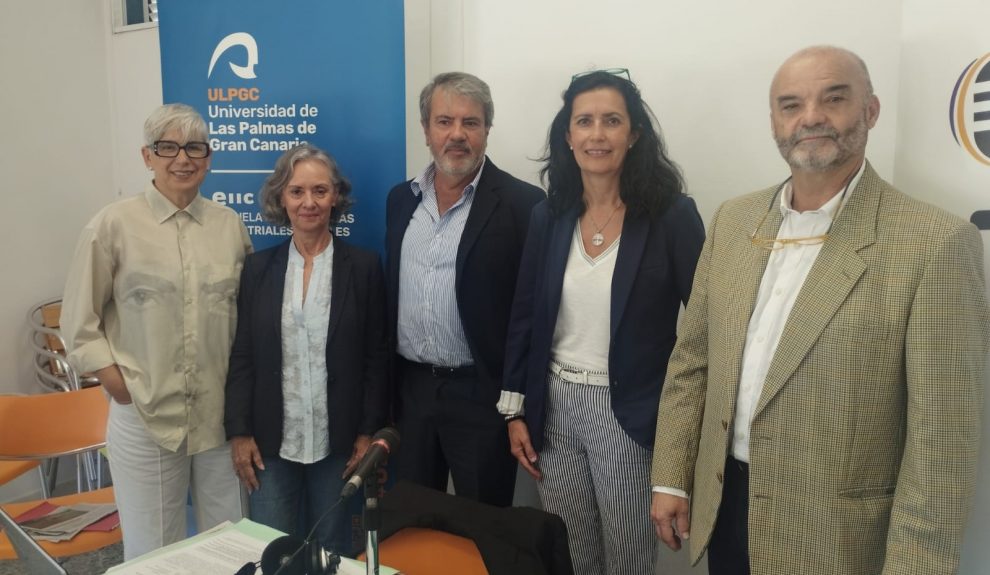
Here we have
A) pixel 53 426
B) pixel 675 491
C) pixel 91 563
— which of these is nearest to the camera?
pixel 675 491

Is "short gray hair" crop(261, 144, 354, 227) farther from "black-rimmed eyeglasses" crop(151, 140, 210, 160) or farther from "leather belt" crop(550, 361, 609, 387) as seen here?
"leather belt" crop(550, 361, 609, 387)

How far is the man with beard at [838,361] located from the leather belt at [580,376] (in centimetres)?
34

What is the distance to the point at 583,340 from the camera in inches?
73.3

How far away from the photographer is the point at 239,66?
2.79 m

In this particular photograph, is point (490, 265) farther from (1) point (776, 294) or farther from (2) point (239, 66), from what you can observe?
(2) point (239, 66)

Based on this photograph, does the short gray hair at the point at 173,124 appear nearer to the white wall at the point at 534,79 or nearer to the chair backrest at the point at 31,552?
the white wall at the point at 534,79

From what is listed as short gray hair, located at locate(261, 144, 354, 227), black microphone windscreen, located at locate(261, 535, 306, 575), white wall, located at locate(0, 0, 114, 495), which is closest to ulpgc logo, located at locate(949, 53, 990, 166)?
black microphone windscreen, located at locate(261, 535, 306, 575)

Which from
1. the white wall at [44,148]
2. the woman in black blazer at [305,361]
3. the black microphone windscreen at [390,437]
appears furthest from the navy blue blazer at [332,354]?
the white wall at [44,148]

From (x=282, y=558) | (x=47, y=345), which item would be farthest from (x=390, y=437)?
(x=47, y=345)

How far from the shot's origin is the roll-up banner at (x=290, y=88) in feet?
8.54

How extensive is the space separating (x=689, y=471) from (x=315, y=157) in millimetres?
1538

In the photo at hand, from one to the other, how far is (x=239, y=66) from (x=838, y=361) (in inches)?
100

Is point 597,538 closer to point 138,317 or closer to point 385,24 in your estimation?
point 138,317

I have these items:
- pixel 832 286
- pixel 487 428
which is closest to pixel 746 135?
pixel 832 286
